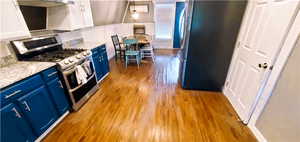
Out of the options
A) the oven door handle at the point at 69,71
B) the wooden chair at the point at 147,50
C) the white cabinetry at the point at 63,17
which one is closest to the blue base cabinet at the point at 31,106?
the oven door handle at the point at 69,71

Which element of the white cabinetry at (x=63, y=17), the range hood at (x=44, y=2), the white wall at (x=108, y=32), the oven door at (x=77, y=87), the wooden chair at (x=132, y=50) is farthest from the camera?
the wooden chair at (x=132, y=50)

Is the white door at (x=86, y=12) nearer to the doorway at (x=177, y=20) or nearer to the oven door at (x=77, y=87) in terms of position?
the oven door at (x=77, y=87)

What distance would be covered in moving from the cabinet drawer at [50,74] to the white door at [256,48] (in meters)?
2.83

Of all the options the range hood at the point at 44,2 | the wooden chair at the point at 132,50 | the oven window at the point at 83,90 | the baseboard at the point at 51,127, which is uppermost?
the range hood at the point at 44,2

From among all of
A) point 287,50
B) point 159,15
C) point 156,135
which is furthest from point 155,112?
point 159,15

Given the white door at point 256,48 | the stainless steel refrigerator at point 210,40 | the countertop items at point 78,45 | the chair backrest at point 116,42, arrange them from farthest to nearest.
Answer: the chair backrest at point 116,42 < the countertop items at point 78,45 < the stainless steel refrigerator at point 210,40 < the white door at point 256,48

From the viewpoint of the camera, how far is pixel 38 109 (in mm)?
1605

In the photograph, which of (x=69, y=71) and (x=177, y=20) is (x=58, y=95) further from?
(x=177, y=20)

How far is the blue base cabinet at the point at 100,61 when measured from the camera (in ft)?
9.47

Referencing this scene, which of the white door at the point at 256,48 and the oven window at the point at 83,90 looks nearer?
the white door at the point at 256,48

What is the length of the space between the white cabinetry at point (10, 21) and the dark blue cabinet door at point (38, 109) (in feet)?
2.61

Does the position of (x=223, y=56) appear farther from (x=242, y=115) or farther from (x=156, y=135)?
(x=156, y=135)

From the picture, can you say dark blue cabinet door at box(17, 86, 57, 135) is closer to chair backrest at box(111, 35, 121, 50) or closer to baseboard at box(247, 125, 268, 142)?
baseboard at box(247, 125, 268, 142)

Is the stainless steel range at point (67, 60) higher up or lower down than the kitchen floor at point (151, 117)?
higher up
